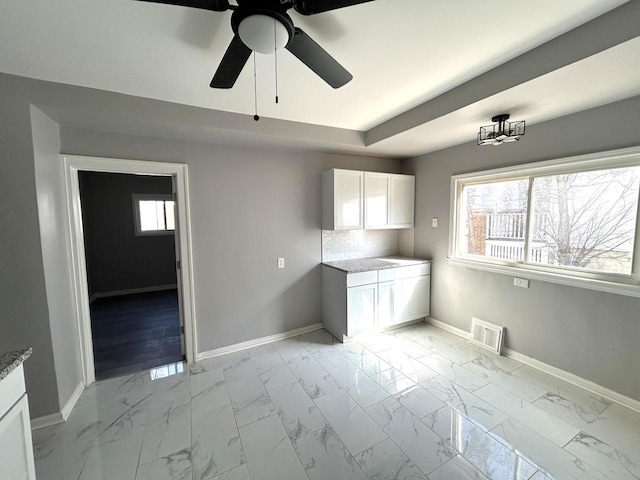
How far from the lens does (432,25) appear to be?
141cm

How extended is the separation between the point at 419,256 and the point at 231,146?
292 cm

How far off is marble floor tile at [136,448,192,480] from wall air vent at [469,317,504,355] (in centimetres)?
303

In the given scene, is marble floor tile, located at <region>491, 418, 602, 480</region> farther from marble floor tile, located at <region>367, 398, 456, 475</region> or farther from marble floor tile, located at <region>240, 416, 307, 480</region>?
marble floor tile, located at <region>240, 416, 307, 480</region>

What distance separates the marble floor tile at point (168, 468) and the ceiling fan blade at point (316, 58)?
243 cm

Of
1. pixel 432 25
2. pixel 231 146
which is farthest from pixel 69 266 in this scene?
pixel 432 25

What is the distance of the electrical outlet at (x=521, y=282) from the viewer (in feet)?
8.71

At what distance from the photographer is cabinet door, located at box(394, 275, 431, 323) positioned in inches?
136

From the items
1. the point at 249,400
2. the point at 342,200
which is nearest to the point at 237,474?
the point at 249,400

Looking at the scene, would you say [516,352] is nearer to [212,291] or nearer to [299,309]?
[299,309]

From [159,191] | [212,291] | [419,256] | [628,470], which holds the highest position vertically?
[159,191]

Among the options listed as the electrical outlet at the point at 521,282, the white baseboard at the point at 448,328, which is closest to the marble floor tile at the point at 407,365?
the white baseboard at the point at 448,328

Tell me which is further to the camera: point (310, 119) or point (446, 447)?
point (310, 119)

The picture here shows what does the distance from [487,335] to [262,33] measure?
3456mm

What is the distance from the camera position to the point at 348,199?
3301 mm
